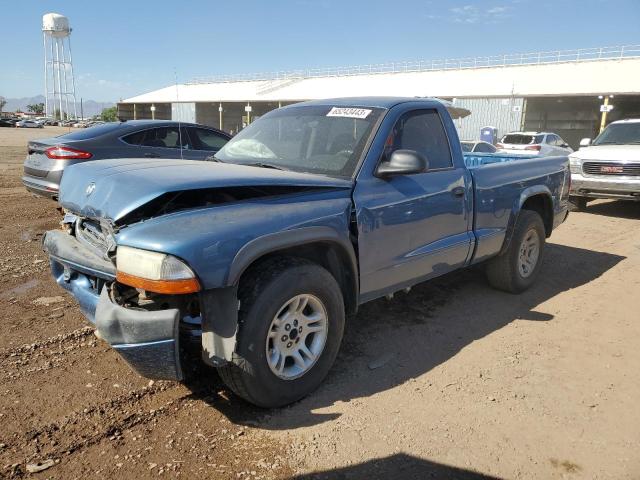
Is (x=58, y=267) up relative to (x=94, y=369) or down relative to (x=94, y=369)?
up

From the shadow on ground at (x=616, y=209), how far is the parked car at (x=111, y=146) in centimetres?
850

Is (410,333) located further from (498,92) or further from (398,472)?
(498,92)

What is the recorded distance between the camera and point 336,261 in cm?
331

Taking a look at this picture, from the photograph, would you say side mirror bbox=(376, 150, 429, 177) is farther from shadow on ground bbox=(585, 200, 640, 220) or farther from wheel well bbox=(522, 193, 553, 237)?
shadow on ground bbox=(585, 200, 640, 220)

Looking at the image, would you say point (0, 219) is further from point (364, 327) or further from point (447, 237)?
point (447, 237)

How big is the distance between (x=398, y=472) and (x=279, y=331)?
3.29ft

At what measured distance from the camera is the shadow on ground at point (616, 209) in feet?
34.3

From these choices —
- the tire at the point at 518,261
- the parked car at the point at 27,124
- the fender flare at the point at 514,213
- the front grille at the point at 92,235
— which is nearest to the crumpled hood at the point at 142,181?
the front grille at the point at 92,235

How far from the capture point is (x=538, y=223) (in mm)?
5355

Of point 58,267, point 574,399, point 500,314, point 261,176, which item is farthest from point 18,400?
point 500,314

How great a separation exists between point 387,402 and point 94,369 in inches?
80.1

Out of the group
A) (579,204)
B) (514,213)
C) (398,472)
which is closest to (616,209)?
(579,204)

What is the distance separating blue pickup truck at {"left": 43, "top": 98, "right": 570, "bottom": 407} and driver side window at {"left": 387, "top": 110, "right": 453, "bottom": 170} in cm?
2

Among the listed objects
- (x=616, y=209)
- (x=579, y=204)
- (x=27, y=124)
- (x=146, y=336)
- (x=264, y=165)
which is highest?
(x=27, y=124)
